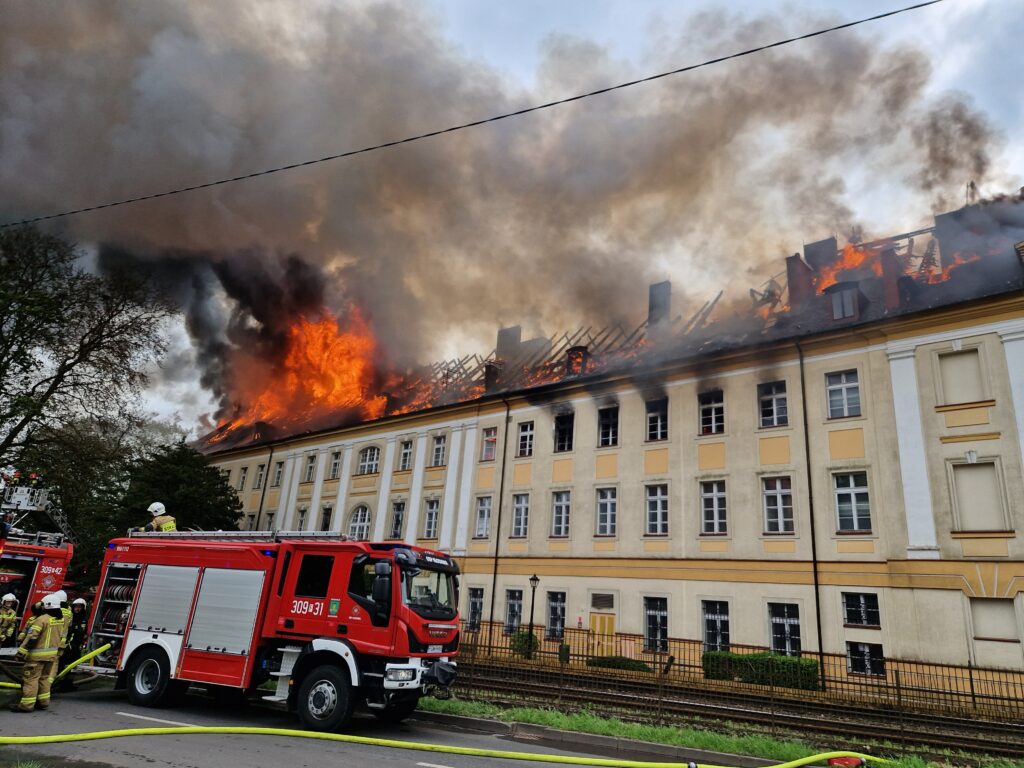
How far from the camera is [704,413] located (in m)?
22.8

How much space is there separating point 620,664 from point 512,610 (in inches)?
231

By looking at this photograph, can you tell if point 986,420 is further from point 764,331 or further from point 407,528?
point 407,528

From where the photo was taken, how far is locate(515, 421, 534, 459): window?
2719 cm

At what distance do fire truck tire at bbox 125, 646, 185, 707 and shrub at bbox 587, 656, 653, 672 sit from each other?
12.7m

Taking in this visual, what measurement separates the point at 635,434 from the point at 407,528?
12076mm

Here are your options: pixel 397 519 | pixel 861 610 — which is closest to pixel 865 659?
pixel 861 610

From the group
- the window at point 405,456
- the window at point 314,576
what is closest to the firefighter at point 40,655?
the window at point 314,576

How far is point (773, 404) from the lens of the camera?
21453 millimetres

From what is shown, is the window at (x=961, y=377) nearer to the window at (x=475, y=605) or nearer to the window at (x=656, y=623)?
the window at (x=656, y=623)

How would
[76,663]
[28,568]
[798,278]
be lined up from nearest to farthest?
[76,663] < [28,568] < [798,278]

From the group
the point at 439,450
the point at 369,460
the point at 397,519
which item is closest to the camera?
the point at 439,450

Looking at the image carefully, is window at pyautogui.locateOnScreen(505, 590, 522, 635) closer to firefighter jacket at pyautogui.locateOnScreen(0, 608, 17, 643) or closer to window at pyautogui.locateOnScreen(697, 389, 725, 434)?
window at pyautogui.locateOnScreen(697, 389, 725, 434)

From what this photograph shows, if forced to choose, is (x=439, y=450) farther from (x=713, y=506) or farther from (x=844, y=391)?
(x=844, y=391)

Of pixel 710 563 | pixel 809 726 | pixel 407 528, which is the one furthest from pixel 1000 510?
pixel 407 528
